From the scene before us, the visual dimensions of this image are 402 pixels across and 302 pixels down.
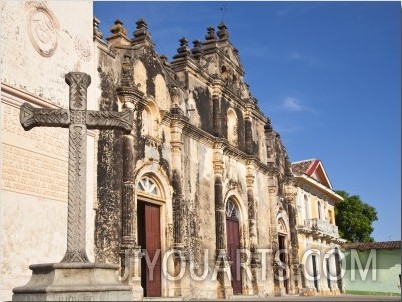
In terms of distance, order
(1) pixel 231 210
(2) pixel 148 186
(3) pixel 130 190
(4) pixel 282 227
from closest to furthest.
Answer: (3) pixel 130 190, (2) pixel 148 186, (1) pixel 231 210, (4) pixel 282 227

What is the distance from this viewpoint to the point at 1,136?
35.3 ft

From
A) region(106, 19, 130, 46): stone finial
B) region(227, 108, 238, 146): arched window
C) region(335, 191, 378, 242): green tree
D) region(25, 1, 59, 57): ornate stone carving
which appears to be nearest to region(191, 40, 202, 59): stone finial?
region(227, 108, 238, 146): arched window

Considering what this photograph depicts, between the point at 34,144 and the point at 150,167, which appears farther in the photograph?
the point at 150,167

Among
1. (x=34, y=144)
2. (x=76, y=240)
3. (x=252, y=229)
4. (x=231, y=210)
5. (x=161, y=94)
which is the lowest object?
(x=76, y=240)

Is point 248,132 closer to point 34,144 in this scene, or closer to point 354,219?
point 34,144

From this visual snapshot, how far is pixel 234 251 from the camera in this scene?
20.4m

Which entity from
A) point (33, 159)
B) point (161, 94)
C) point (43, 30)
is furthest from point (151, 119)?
point (33, 159)

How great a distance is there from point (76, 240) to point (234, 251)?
13.1 m

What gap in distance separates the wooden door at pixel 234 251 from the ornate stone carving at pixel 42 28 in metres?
9.90

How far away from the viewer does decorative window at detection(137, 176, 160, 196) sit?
15312 millimetres

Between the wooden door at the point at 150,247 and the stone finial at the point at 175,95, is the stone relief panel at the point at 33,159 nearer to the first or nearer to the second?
the wooden door at the point at 150,247

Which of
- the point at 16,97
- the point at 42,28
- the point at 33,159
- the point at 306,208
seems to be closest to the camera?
the point at 16,97

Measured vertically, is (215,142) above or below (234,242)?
above

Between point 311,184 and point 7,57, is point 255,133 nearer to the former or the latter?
point 311,184
